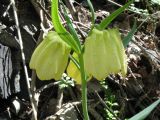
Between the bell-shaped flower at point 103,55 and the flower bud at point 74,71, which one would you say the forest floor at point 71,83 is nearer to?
the flower bud at point 74,71

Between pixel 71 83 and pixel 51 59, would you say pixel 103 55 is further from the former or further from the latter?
pixel 71 83

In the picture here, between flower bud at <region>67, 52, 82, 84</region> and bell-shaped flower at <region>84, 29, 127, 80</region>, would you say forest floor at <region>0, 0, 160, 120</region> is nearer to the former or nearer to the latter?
flower bud at <region>67, 52, 82, 84</region>

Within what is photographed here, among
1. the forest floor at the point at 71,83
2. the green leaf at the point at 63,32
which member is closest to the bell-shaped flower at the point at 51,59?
the green leaf at the point at 63,32

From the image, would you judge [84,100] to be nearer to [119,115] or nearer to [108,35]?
[108,35]

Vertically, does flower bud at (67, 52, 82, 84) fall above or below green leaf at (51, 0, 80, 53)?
below

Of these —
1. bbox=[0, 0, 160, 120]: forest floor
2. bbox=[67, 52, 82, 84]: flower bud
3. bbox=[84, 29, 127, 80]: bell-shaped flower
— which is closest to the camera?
bbox=[84, 29, 127, 80]: bell-shaped flower

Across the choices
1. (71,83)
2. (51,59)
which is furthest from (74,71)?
(71,83)

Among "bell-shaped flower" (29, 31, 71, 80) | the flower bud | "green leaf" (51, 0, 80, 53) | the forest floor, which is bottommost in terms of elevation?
the forest floor

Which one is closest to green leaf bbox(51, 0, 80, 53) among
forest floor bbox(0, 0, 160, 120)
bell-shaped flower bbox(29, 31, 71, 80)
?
bell-shaped flower bbox(29, 31, 71, 80)
